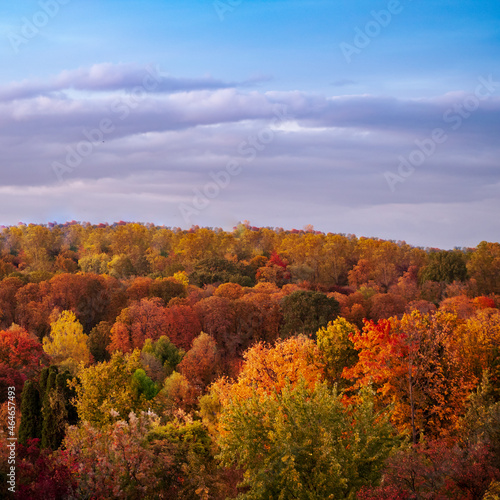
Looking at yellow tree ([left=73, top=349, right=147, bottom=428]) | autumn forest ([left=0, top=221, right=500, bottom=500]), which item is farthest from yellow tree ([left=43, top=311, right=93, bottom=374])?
yellow tree ([left=73, top=349, right=147, bottom=428])

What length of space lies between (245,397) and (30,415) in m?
15.2

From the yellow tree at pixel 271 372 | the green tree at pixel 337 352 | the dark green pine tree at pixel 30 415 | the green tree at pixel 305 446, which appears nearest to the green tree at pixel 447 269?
the green tree at pixel 337 352

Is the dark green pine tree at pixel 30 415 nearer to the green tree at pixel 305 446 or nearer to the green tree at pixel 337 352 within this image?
the green tree at pixel 305 446

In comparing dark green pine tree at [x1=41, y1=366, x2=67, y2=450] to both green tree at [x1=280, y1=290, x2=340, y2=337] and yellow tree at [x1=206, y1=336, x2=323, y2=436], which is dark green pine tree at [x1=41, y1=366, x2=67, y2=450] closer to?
yellow tree at [x1=206, y1=336, x2=323, y2=436]

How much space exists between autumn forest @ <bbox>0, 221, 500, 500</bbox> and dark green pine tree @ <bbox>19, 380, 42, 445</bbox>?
0.29 ft

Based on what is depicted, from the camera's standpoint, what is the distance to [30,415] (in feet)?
140

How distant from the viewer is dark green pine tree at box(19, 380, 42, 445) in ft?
139

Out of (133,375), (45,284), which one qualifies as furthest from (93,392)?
(45,284)

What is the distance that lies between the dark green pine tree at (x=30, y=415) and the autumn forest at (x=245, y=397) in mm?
90

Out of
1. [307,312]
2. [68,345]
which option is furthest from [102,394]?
[307,312]

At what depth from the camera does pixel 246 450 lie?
88.3 feet

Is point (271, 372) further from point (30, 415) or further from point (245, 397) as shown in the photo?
point (30, 415)

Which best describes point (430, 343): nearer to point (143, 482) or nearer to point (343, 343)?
point (343, 343)

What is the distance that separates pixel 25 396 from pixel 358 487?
86.8 feet
